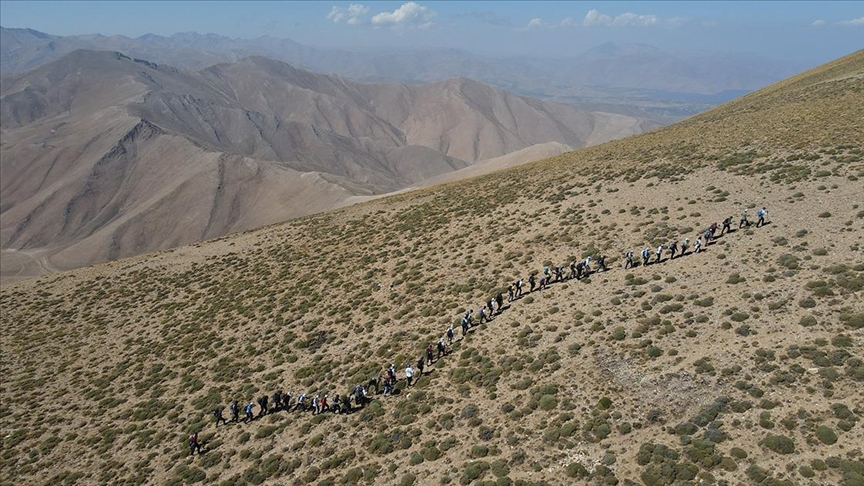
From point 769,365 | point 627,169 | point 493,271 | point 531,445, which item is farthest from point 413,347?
point 627,169

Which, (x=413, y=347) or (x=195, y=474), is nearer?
(x=195, y=474)

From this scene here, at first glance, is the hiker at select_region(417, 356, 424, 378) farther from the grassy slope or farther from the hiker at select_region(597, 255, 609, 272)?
the hiker at select_region(597, 255, 609, 272)

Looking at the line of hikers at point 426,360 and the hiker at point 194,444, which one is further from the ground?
the line of hikers at point 426,360

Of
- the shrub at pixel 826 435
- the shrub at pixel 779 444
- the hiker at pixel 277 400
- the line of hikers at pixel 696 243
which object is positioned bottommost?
the hiker at pixel 277 400

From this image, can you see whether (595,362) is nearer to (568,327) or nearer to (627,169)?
(568,327)

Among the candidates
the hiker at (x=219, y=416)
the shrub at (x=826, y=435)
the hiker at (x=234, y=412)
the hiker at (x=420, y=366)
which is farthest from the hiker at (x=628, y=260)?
the hiker at (x=219, y=416)

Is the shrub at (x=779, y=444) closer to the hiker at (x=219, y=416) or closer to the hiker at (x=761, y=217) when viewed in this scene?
the hiker at (x=761, y=217)
